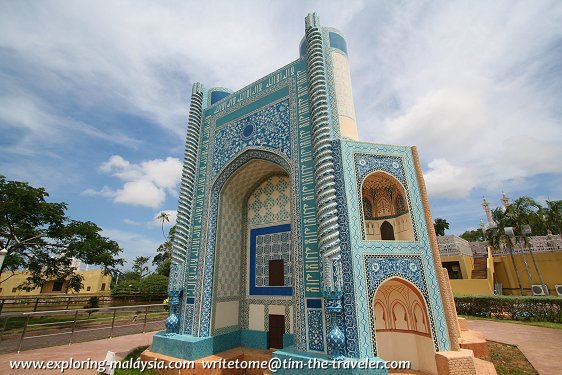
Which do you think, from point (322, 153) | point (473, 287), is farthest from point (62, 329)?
point (473, 287)

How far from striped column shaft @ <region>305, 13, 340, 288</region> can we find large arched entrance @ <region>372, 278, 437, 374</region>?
1.49 m

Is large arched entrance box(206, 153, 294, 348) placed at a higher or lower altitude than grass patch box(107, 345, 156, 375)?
higher

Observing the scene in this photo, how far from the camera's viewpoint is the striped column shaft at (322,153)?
580 centimetres

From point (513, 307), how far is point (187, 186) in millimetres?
15813

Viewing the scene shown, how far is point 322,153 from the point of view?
6559 mm

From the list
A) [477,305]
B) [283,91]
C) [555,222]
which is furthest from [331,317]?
[555,222]

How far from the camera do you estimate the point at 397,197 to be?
7.60m

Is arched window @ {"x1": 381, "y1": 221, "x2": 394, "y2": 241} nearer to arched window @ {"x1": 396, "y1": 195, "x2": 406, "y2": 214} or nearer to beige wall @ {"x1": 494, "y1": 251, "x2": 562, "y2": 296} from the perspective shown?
arched window @ {"x1": 396, "y1": 195, "x2": 406, "y2": 214}

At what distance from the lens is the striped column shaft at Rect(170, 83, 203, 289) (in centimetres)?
818

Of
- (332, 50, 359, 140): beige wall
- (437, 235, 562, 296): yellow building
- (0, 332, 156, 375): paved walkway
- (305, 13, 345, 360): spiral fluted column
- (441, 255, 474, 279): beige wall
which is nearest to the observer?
(305, 13, 345, 360): spiral fluted column

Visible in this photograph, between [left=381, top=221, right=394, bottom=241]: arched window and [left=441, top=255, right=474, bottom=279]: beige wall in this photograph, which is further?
[left=441, top=255, right=474, bottom=279]: beige wall

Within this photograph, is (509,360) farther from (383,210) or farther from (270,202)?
(270,202)

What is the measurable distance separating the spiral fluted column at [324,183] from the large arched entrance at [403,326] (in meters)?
1.36

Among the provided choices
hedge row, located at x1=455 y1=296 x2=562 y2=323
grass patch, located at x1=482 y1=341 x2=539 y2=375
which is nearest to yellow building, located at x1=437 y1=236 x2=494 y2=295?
hedge row, located at x1=455 y1=296 x2=562 y2=323
